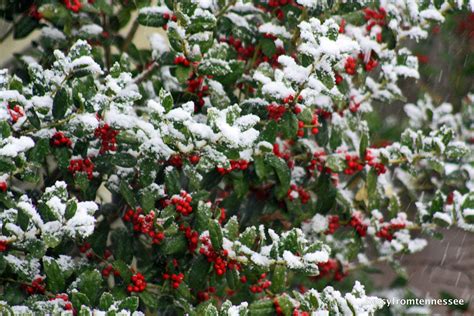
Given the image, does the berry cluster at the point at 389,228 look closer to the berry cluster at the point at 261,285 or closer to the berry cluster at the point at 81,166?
the berry cluster at the point at 261,285

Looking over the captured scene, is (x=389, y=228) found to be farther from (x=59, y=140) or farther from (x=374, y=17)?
(x=59, y=140)

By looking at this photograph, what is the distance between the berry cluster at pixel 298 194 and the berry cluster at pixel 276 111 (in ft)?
1.38

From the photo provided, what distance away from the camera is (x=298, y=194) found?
231 cm

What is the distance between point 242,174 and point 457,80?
7.51ft

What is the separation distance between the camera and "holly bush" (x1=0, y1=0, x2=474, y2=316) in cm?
167

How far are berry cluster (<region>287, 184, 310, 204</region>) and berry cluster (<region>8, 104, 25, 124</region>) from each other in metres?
0.93

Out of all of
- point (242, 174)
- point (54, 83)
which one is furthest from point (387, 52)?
point (54, 83)

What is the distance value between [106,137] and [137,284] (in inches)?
16.6

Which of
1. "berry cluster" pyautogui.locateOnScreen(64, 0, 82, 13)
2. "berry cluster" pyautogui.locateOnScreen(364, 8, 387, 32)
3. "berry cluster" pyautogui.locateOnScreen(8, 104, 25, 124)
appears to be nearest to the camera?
"berry cluster" pyautogui.locateOnScreen(8, 104, 25, 124)

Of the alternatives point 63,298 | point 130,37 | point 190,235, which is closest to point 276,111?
point 190,235

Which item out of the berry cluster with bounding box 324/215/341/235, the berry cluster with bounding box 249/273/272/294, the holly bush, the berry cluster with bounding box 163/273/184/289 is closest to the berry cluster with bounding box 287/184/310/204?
the holly bush

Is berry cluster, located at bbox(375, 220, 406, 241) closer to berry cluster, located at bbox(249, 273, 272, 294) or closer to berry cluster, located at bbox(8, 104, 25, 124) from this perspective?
berry cluster, located at bbox(249, 273, 272, 294)

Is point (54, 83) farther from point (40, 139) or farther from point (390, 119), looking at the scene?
point (390, 119)

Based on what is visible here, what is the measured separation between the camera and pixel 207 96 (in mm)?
2150
